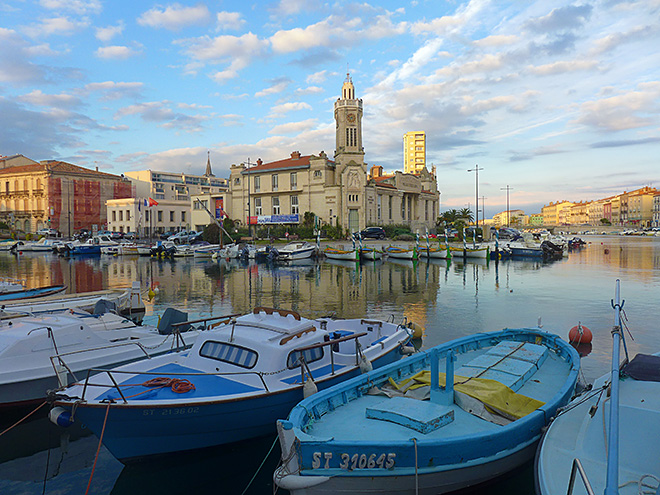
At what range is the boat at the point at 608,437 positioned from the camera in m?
5.88

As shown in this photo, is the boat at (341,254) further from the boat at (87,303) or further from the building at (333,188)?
the boat at (87,303)

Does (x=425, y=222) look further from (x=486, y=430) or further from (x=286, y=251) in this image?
(x=486, y=430)

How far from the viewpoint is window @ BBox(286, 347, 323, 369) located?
31.8 feet

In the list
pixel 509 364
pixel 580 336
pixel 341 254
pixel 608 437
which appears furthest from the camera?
pixel 341 254

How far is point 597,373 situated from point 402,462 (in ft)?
33.4

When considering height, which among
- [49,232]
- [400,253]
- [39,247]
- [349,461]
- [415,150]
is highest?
[415,150]

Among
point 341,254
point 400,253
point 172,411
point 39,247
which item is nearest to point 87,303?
point 172,411

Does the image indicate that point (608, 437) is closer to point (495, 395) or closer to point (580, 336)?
point (495, 395)

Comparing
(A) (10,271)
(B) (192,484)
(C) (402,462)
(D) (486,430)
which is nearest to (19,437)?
(B) (192,484)

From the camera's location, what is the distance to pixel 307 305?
26594 millimetres

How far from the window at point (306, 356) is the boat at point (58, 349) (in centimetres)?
416

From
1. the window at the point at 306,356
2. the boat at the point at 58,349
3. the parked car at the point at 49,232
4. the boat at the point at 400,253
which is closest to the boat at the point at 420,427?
the window at the point at 306,356

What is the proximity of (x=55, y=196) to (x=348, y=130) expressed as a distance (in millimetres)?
68071

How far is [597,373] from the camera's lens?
45.6ft
